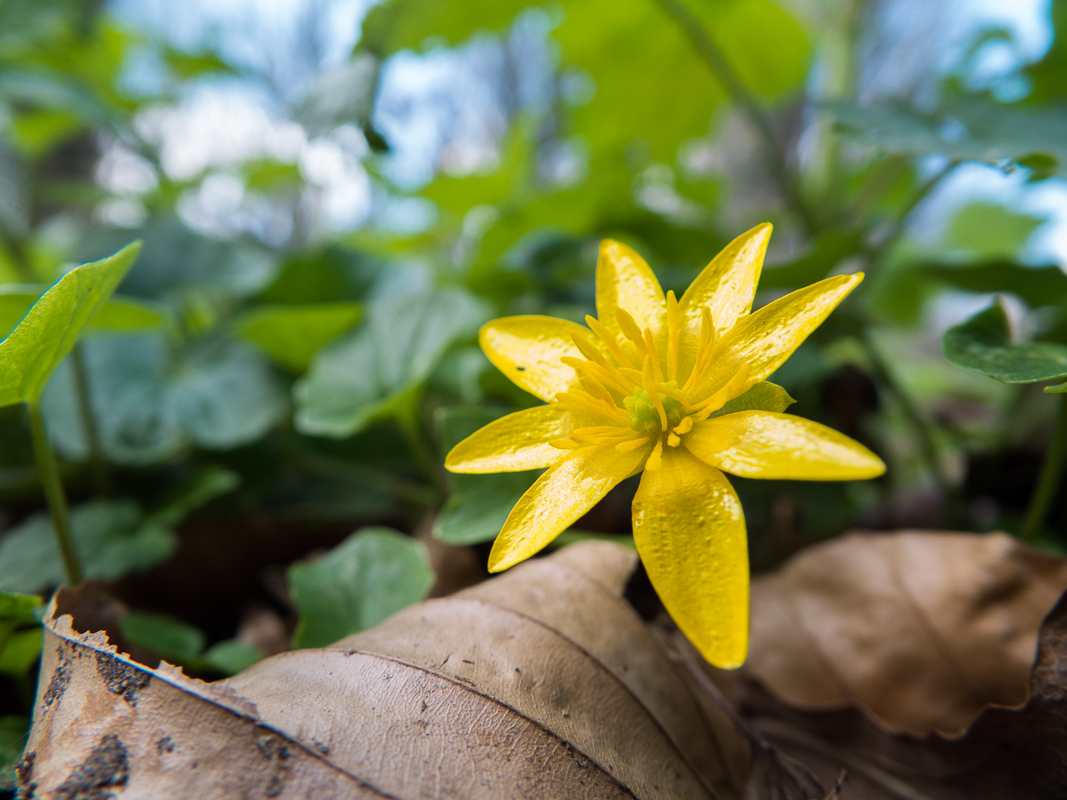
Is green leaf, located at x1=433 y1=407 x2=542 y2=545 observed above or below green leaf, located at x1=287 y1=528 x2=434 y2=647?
above

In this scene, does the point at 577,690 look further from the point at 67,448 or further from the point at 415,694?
the point at 67,448

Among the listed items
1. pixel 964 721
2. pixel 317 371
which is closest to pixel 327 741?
pixel 964 721

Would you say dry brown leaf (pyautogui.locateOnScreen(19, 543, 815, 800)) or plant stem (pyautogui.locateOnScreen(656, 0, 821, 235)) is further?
plant stem (pyautogui.locateOnScreen(656, 0, 821, 235))

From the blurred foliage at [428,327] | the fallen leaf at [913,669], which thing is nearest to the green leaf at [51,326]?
the blurred foliage at [428,327]

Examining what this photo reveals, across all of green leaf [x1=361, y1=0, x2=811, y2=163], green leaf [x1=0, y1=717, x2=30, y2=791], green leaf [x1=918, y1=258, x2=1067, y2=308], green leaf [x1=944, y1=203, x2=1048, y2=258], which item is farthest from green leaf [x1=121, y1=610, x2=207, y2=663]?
green leaf [x1=944, y1=203, x2=1048, y2=258]

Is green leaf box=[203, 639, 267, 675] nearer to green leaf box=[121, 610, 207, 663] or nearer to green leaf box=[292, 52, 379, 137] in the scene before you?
green leaf box=[121, 610, 207, 663]

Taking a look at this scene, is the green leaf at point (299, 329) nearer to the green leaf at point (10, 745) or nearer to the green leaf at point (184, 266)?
the green leaf at point (184, 266)
